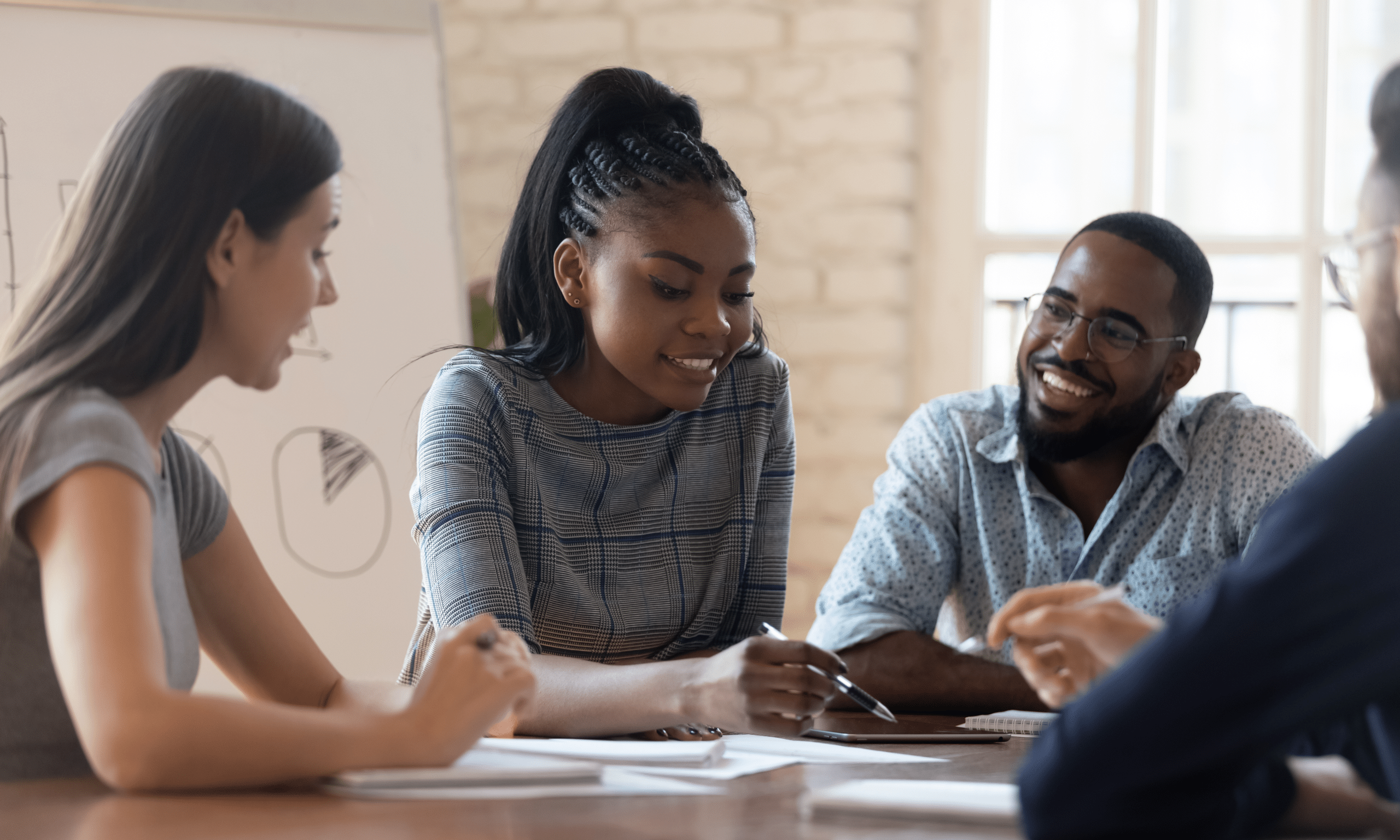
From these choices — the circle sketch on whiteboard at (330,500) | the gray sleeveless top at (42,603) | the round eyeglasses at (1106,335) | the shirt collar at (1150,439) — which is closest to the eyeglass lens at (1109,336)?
the round eyeglasses at (1106,335)

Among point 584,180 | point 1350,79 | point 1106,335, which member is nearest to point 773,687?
point 584,180

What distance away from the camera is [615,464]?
154 cm

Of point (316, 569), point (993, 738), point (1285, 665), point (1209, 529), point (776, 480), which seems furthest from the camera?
point (316, 569)

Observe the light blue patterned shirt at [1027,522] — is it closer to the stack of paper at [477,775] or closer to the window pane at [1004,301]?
the stack of paper at [477,775]

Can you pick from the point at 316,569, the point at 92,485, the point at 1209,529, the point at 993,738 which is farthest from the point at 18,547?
the point at 1209,529

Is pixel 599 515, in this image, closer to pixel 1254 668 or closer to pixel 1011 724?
pixel 1011 724

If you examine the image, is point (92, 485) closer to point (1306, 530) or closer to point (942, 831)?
point (942, 831)

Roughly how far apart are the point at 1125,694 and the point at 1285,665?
0.08m

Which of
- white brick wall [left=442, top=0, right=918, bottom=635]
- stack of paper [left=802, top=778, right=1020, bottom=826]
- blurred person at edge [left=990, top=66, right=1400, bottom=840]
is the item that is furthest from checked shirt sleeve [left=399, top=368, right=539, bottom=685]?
white brick wall [left=442, top=0, right=918, bottom=635]

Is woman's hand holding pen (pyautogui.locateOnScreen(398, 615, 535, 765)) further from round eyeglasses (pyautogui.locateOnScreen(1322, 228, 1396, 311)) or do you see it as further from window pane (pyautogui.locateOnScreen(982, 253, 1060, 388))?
A: window pane (pyautogui.locateOnScreen(982, 253, 1060, 388))

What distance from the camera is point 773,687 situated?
1135mm

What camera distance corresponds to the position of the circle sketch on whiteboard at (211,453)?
7.16ft

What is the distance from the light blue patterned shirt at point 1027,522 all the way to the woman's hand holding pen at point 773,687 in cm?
61

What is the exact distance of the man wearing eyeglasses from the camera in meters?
1.82
